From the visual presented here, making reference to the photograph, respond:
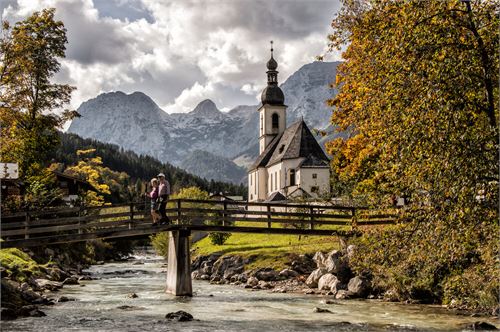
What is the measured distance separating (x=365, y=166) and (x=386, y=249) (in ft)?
46.5

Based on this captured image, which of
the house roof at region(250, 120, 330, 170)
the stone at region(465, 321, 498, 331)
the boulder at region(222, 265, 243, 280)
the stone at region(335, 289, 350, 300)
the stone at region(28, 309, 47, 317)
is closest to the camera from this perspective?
the stone at region(465, 321, 498, 331)

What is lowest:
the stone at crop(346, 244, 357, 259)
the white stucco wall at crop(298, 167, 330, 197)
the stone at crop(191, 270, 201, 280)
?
the stone at crop(191, 270, 201, 280)

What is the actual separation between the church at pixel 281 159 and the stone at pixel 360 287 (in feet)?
159

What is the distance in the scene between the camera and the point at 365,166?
102 ft

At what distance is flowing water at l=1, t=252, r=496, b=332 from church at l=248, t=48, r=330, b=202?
49.9m

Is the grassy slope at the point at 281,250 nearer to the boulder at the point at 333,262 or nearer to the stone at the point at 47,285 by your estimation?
the boulder at the point at 333,262

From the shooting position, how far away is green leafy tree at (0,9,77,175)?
34375 millimetres

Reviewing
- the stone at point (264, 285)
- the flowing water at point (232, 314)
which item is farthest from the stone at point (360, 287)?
the stone at point (264, 285)

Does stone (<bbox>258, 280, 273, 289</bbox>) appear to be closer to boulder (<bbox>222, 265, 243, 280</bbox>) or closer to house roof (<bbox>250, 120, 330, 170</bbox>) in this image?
boulder (<bbox>222, 265, 243, 280</bbox>)

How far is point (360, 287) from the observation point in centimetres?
2822

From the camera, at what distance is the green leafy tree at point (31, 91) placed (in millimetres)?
34375

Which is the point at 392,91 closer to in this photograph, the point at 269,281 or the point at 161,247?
the point at 269,281

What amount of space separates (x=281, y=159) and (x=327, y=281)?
67.0 meters

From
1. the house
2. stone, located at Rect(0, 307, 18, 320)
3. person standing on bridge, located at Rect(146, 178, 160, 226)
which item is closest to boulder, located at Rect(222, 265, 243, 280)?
person standing on bridge, located at Rect(146, 178, 160, 226)
